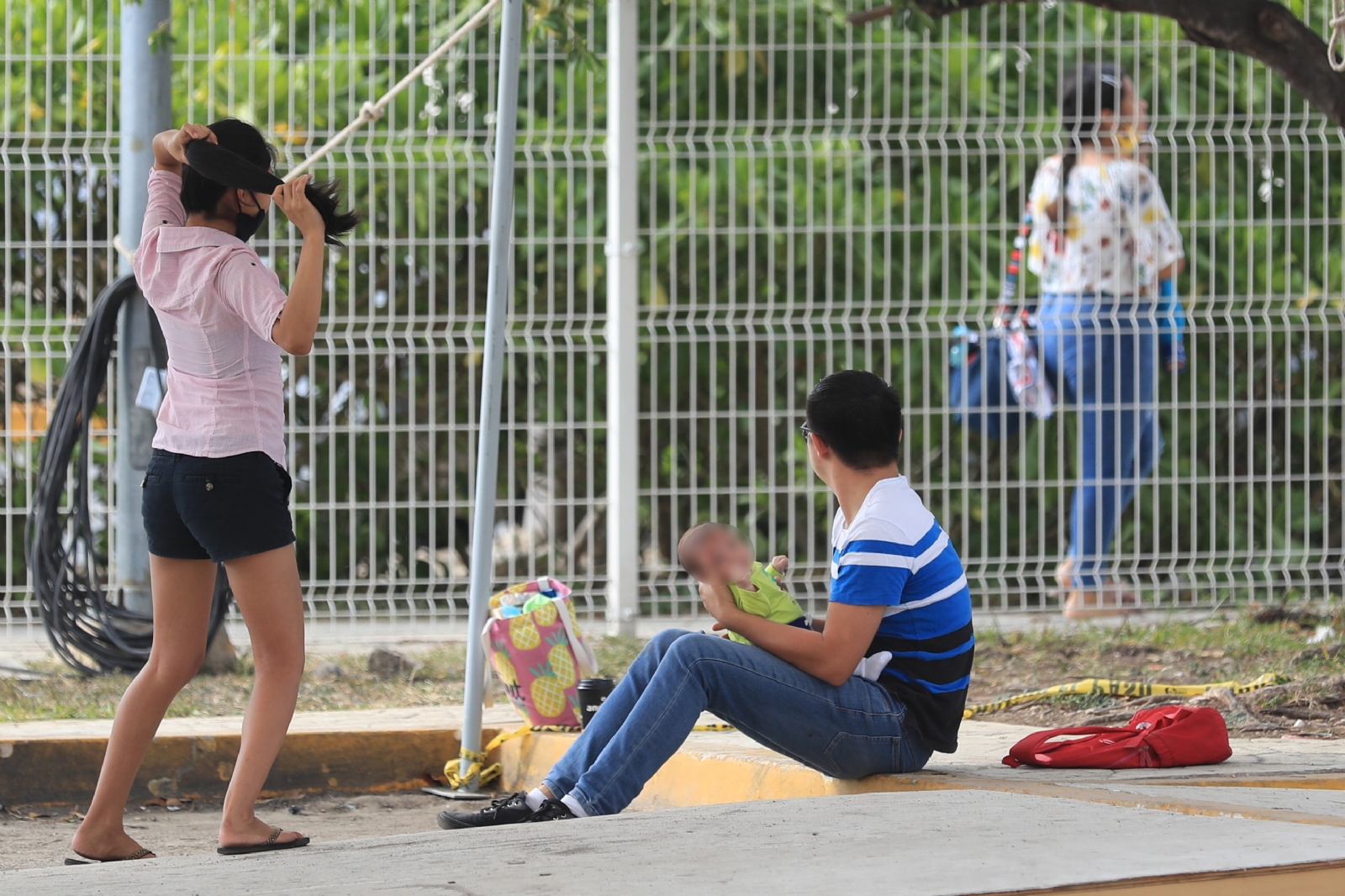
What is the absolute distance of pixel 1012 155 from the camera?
291 inches

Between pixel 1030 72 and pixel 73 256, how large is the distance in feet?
15.3

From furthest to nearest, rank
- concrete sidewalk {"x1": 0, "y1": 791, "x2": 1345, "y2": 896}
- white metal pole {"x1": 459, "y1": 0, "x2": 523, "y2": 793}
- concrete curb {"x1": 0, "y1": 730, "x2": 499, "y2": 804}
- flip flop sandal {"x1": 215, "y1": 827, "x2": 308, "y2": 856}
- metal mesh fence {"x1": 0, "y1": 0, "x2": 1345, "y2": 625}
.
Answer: metal mesh fence {"x1": 0, "y1": 0, "x2": 1345, "y2": 625} → concrete curb {"x1": 0, "y1": 730, "x2": 499, "y2": 804} → white metal pole {"x1": 459, "y1": 0, "x2": 523, "y2": 793} → flip flop sandal {"x1": 215, "y1": 827, "x2": 308, "y2": 856} → concrete sidewalk {"x1": 0, "y1": 791, "x2": 1345, "y2": 896}

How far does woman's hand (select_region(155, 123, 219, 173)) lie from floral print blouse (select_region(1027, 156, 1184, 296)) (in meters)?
4.44

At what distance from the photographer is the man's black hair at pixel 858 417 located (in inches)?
134

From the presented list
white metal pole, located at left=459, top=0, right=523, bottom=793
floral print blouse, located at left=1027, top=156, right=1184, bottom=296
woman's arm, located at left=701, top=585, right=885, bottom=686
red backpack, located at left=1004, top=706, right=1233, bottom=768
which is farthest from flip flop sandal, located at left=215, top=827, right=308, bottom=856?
floral print blouse, located at left=1027, top=156, right=1184, bottom=296

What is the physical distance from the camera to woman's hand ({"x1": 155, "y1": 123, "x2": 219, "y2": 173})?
3262 mm

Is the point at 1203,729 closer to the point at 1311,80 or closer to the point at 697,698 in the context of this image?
the point at 697,698

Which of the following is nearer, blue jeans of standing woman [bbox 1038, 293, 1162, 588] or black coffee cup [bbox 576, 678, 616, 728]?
black coffee cup [bbox 576, 678, 616, 728]

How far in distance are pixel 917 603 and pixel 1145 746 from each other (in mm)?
603

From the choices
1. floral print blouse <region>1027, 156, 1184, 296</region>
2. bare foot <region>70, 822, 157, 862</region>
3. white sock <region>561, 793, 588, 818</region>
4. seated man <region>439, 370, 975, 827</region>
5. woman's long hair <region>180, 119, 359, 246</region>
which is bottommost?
bare foot <region>70, 822, 157, 862</region>

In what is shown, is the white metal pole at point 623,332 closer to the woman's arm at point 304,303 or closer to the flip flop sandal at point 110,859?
the flip flop sandal at point 110,859

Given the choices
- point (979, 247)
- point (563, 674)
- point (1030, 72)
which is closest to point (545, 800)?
point (563, 674)

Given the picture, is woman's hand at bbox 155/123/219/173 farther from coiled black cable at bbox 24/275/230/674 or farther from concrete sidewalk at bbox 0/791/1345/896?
coiled black cable at bbox 24/275/230/674

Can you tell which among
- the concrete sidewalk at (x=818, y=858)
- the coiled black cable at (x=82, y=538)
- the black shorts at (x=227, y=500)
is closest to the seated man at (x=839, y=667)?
the concrete sidewalk at (x=818, y=858)
